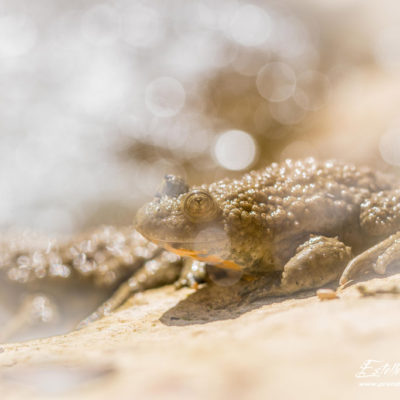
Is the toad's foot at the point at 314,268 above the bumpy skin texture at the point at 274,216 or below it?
below

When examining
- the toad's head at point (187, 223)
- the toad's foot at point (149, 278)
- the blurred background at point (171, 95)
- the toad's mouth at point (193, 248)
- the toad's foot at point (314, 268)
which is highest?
the blurred background at point (171, 95)

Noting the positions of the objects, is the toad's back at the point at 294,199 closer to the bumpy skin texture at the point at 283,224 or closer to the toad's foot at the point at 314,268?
the bumpy skin texture at the point at 283,224

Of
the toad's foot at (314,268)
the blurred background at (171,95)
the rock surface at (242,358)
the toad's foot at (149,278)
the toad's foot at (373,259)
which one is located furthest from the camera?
the blurred background at (171,95)

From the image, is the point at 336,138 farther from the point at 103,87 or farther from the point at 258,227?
the point at 103,87

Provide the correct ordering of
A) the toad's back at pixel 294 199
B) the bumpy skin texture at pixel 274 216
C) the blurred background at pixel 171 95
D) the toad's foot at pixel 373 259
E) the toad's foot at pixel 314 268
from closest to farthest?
1. the toad's foot at pixel 373 259
2. the toad's foot at pixel 314 268
3. the bumpy skin texture at pixel 274 216
4. the toad's back at pixel 294 199
5. the blurred background at pixel 171 95

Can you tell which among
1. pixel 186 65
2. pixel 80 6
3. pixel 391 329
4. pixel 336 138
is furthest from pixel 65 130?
pixel 391 329

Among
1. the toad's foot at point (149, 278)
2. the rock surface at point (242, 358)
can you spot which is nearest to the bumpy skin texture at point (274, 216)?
the rock surface at point (242, 358)
